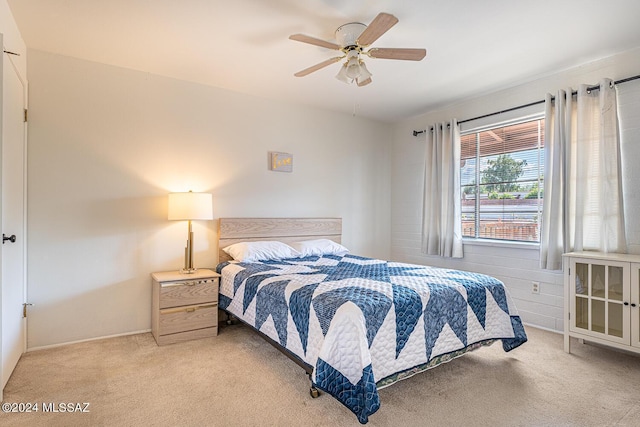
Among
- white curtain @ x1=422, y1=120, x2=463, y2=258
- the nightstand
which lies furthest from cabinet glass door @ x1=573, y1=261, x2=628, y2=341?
the nightstand

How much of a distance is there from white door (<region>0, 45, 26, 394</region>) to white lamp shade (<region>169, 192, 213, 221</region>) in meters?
1.06

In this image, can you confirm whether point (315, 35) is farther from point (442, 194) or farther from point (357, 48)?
point (442, 194)

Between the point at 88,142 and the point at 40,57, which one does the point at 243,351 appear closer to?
the point at 88,142

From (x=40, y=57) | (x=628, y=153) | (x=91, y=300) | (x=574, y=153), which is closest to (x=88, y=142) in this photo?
(x=40, y=57)

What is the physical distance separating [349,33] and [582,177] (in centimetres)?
240

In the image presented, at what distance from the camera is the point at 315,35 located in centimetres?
262

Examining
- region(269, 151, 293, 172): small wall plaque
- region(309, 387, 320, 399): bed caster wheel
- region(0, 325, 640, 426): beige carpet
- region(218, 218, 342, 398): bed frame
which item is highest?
region(269, 151, 293, 172): small wall plaque

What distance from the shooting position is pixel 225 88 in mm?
3701

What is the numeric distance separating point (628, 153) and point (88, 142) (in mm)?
4643

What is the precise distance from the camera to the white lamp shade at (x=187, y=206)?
309 cm

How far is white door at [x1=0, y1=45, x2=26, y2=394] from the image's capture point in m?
2.10

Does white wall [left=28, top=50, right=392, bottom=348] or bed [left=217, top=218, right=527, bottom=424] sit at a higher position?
white wall [left=28, top=50, right=392, bottom=348]

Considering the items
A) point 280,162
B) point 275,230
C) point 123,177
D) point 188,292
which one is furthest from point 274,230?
point 123,177

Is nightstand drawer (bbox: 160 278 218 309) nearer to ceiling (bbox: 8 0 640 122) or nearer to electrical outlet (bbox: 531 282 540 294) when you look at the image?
ceiling (bbox: 8 0 640 122)
